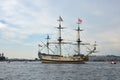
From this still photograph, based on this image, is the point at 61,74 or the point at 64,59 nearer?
the point at 61,74

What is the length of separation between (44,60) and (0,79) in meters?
123

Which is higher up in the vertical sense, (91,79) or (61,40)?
(61,40)

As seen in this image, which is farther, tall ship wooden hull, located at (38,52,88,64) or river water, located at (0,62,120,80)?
tall ship wooden hull, located at (38,52,88,64)

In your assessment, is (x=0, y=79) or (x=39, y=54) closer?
(x=0, y=79)

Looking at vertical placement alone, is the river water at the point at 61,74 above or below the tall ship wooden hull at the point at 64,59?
below

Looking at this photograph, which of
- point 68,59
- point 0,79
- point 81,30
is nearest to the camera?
point 0,79

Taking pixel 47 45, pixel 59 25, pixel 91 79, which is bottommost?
pixel 91 79

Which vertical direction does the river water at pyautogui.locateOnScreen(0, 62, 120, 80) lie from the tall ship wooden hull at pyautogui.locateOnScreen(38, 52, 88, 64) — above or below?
below

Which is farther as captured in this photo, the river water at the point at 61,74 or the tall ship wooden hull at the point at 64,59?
the tall ship wooden hull at the point at 64,59

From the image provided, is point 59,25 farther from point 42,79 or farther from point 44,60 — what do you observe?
point 42,79

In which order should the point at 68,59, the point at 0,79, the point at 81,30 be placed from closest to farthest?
the point at 0,79
the point at 68,59
the point at 81,30

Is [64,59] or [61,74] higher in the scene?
[64,59]

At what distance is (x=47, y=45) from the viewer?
184m

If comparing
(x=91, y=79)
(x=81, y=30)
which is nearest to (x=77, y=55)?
(x=81, y=30)
